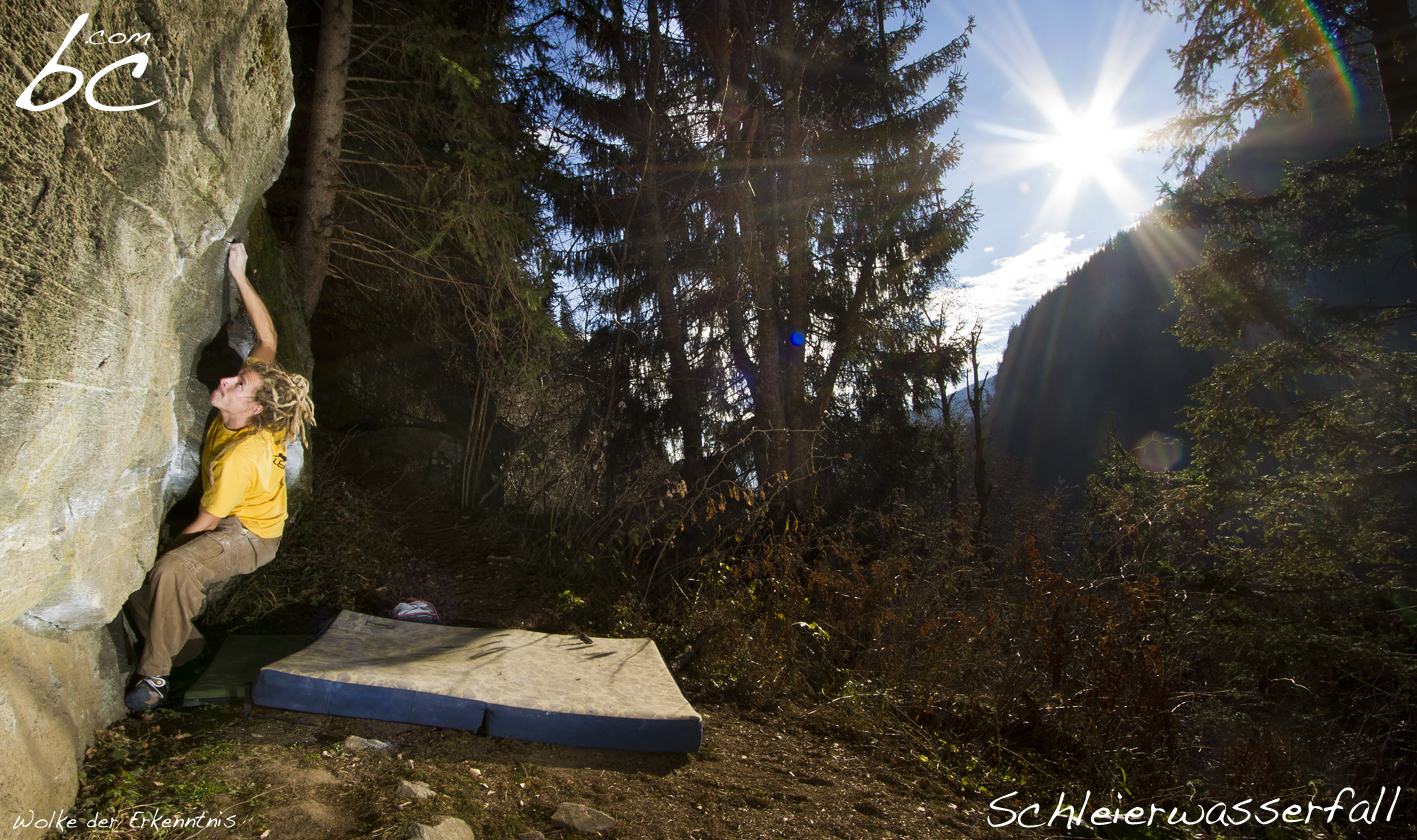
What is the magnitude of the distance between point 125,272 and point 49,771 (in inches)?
67.3

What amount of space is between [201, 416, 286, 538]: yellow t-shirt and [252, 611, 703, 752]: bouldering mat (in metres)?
0.72

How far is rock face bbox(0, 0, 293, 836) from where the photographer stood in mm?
2074

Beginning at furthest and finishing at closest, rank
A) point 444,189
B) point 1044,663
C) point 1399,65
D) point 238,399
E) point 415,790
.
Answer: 1. point 1399,65
2. point 444,189
3. point 1044,663
4. point 238,399
5. point 415,790

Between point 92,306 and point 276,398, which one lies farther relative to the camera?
point 276,398

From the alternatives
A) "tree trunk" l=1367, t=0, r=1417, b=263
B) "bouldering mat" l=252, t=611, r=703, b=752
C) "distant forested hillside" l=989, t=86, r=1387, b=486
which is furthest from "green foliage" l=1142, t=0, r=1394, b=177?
"distant forested hillside" l=989, t=86, r=1387, b=486

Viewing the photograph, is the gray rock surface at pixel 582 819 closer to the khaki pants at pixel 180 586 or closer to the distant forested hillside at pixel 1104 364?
the khaki pants at pixel 180 586

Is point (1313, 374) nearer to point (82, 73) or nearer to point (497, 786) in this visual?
point (497, 786)

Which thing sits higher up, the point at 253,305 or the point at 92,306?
the point at 253,305

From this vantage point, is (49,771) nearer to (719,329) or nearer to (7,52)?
(7,52)

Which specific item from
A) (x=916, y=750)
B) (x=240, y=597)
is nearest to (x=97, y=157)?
(x=240, y=597)

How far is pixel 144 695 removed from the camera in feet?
9.39

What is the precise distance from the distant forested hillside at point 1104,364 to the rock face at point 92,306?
6800 cm

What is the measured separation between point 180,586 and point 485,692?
146 cm

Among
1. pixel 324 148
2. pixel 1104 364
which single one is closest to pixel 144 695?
pixel 324 148
